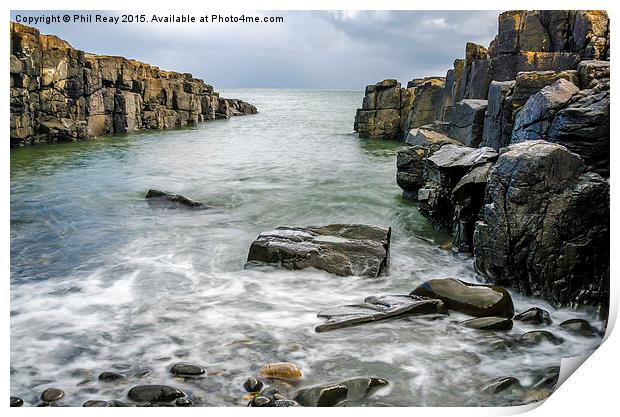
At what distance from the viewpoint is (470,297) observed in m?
5.12

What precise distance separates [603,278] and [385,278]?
2.23 meters

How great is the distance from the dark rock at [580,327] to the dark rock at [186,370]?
3.11 m

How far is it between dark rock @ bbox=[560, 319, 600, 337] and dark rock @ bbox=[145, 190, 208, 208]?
6.71 metres

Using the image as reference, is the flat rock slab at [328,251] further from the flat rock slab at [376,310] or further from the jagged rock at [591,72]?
the jagged rock at [591,72]

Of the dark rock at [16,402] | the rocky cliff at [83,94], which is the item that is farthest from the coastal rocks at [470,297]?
the rocky cliff at [83,94]

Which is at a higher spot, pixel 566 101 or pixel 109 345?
pixel 566 101

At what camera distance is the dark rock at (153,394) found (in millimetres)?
3594

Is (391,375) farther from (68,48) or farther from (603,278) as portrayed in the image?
(68,48)

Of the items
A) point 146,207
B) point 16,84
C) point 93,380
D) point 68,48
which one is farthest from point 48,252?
point 68,48

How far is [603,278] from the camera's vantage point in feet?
16.6

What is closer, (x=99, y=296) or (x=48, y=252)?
(x=99, y=296)

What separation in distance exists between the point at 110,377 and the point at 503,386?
2770mm

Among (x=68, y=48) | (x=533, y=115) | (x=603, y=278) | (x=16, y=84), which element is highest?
(x=68, y=48)
